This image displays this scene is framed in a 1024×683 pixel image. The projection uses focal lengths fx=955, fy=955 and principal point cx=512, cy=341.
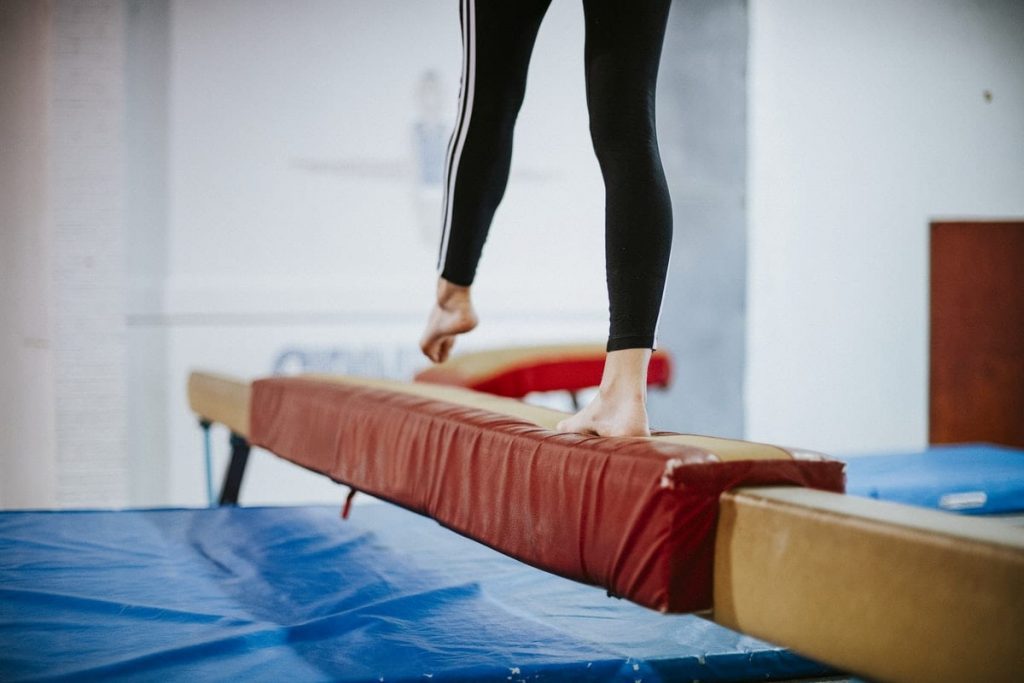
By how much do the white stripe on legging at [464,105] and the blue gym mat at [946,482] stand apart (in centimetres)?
147

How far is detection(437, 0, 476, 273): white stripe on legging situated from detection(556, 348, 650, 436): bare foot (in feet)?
1.27

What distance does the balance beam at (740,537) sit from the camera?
0.60m

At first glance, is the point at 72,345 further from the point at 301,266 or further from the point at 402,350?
the point at 402,350

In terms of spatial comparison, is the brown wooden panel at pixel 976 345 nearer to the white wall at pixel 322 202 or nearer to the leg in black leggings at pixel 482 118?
the white wall at pixel 322 202

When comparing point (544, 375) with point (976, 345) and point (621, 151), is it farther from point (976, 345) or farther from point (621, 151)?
point (976, 345)

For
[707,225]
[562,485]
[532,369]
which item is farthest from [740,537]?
→ [707,225]

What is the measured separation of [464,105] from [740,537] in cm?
70

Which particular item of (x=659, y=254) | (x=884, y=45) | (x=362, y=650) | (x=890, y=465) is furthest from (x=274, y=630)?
(x=884, y=45)

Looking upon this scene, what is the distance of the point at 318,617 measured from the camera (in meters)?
1.19

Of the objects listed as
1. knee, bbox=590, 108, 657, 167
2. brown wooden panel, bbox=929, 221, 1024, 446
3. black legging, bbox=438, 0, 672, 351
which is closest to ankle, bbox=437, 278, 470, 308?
black legging, bbox=438, 0, 672, 351

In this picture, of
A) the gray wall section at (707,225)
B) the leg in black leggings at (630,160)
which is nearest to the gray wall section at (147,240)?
the gray wall section at (707,225)

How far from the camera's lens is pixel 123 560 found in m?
1.51

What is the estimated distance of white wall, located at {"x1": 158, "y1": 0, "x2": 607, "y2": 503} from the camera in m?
4.27

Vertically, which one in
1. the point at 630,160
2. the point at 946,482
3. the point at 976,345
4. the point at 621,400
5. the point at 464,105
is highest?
the point at 464,105
